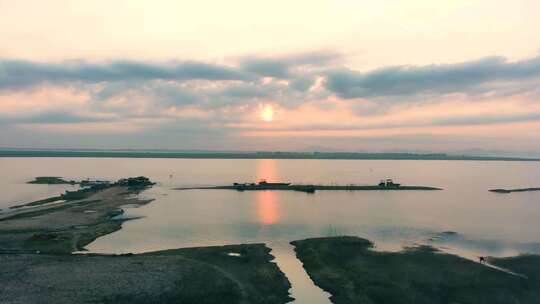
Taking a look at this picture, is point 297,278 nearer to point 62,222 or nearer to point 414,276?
point 414,276

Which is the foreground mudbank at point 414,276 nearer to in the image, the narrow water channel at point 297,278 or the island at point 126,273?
the narrow water channel at point 297,278

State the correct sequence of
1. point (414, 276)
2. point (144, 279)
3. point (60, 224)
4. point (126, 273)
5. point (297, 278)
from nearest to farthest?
1. point (144, 279)
2. point (126, 273)
3. point (414, 276)
4. point (297, 278)
5. point (60, 224)

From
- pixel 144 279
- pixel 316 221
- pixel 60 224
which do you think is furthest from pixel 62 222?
pixel 316 221

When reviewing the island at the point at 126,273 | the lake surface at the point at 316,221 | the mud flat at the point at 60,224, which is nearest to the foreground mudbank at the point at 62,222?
the mud flat at the point at 60,224

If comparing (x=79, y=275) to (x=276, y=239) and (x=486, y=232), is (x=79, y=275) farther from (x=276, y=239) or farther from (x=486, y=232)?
Answer: (x=486, y=232)

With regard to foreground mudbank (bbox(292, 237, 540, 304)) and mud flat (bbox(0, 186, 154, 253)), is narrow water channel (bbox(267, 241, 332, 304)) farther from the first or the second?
mud flat (bbox(0, 186, 154, 253))

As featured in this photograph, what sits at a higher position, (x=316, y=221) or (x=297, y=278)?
(x=316, y=221)

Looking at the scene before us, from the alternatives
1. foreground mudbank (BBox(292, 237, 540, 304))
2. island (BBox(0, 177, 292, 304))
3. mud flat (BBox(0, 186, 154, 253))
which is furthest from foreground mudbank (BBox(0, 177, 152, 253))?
foreground mudbank (BBox(292, 237, 540, 304))

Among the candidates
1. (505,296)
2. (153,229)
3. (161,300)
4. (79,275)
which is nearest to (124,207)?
(153,229)
